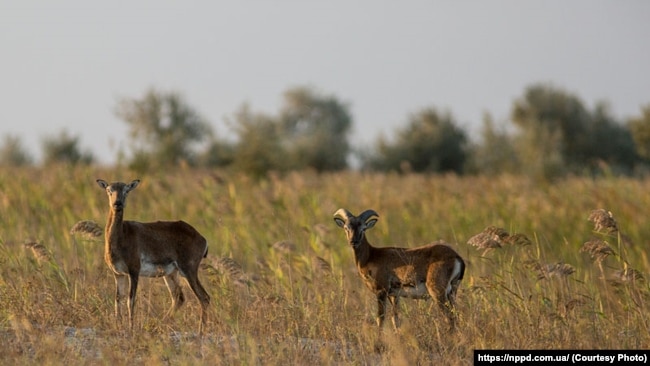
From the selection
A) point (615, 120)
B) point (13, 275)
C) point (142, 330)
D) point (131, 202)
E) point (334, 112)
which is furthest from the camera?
point (334, 112)

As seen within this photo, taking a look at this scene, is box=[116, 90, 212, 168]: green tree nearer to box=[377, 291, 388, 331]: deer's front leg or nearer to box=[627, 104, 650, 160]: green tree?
box=[627, 104, 650, 160]: green tree

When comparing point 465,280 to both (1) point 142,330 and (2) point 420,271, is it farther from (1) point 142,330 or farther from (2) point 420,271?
(1) point 142,330

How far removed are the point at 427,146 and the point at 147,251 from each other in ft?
176

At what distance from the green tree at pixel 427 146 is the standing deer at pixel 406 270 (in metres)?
51.6

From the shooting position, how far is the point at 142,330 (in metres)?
10.5

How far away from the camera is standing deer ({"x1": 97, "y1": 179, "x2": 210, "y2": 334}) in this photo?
1107cm

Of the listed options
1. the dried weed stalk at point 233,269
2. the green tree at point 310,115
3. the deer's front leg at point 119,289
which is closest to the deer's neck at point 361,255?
the dried weed stalk at point 233,269

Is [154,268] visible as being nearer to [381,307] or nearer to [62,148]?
[381,307]

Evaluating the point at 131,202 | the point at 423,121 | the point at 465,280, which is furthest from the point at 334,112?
the point at 465,280

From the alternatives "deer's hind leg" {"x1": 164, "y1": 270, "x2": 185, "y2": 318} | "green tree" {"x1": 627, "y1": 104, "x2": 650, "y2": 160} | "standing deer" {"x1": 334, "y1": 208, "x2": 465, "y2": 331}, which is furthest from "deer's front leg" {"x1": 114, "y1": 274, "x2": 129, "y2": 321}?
"green tree" {"x1": 627, "y1": 104, "x2": 650, "y2": 160}

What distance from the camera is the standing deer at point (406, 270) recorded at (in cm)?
1098

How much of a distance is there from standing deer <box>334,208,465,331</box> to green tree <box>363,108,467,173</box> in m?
51.6

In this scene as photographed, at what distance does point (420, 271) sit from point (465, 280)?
105 inches

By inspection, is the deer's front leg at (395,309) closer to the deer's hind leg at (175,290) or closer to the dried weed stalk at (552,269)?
the dried weed stalk at (552,269)
